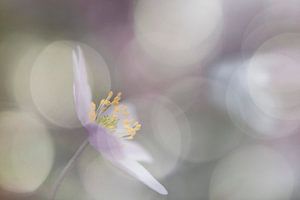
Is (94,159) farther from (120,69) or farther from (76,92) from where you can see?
(76,92)

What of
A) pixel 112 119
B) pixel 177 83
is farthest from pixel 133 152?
pixel 177 83

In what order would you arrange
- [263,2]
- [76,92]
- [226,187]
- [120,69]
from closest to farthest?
[76,92] → [226,187] → [120,69] → [263,2]

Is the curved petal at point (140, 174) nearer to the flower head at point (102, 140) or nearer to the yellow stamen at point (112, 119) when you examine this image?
the flower head at point (102, 140)

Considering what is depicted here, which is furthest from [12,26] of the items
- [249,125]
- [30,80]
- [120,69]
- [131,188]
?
[249,125]

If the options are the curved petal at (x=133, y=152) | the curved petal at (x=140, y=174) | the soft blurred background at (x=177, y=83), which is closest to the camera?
the curved petal at (x=140, y=174)

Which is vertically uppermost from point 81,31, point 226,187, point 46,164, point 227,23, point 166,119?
point 227,23

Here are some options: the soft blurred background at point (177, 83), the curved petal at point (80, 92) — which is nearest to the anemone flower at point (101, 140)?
the curved petal at point (80, 92)

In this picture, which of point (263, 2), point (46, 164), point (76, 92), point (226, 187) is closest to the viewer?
point (76, 92)
